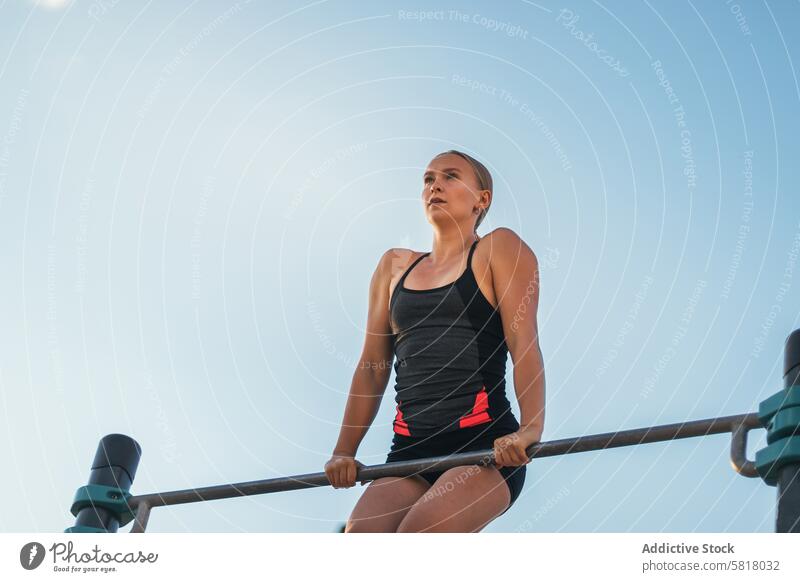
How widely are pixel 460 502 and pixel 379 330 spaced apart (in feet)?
3.31

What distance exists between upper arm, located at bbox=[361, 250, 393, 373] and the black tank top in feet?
0.59

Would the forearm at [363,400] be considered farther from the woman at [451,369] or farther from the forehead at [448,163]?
the forehead at [448,163]

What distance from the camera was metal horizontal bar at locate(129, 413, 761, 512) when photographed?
3092mm

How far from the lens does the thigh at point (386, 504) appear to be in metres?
3.58

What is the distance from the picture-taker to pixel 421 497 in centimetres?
348

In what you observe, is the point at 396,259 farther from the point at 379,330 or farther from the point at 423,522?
the point at 423,522

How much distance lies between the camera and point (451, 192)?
418 cm

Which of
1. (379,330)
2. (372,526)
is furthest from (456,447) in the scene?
(379,330)

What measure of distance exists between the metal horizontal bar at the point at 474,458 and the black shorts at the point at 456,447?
152 mm

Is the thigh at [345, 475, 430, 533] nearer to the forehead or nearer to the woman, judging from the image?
the woman
